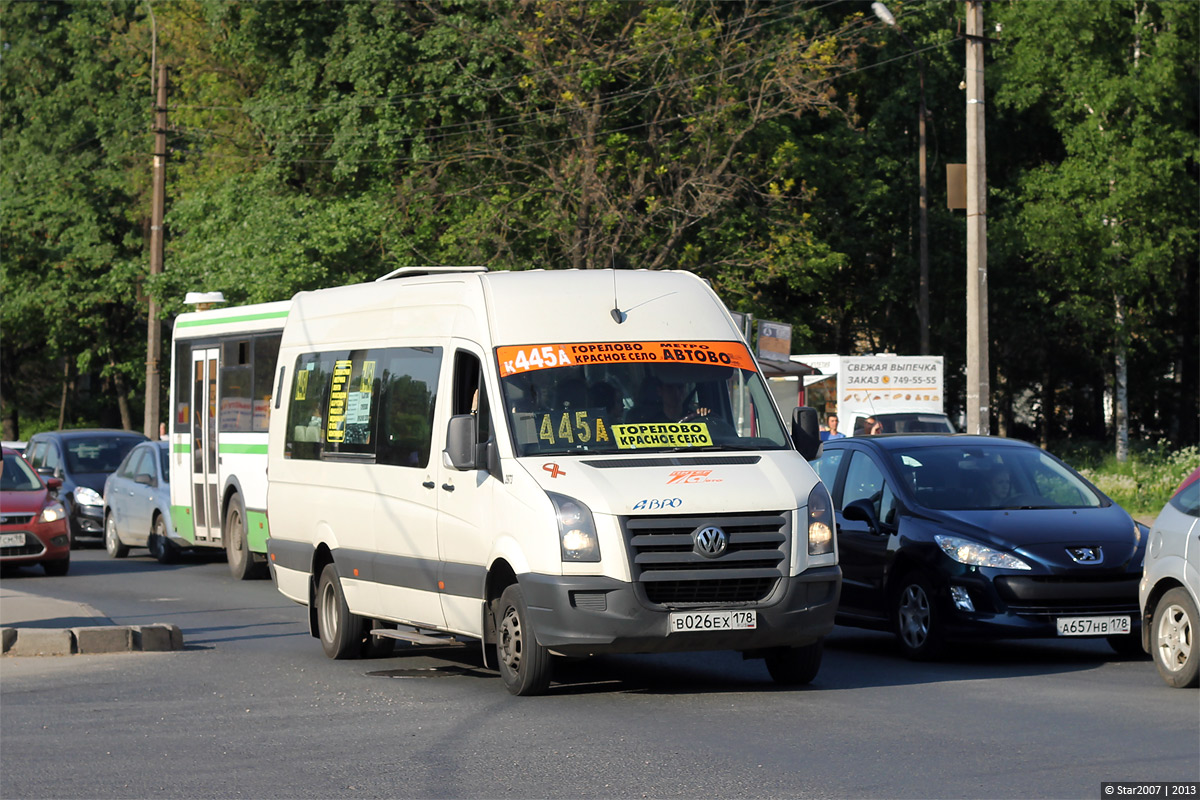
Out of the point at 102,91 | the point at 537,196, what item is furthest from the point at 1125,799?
the point at 102,91

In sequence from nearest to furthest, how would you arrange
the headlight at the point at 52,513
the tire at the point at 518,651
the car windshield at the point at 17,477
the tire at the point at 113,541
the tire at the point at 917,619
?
1. the tire at the point at 518,651
2. the tire at the point at 917,619
3. the headlight at the point at 52,513
4. the car windshield at the point at 17,477
5. the tire at the point at 113,541

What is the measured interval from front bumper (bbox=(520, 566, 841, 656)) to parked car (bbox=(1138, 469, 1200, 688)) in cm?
225

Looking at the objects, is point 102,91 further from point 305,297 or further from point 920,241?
point 305,297

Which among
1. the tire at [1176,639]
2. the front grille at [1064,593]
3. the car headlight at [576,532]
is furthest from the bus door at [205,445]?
the tire at [1176,639]

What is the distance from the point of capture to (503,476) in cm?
1011

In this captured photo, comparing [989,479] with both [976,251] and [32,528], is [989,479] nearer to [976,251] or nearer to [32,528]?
[976,251]

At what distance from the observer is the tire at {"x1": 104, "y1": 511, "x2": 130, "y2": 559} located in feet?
80.9

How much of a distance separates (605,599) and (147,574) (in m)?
12.9

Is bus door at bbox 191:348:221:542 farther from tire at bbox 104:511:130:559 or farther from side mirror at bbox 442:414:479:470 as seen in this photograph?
side mirror at bbox 442:414:479:470

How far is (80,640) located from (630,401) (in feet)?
16.2

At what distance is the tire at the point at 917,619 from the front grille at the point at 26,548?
11984 mm

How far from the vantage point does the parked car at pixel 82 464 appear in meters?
27.1

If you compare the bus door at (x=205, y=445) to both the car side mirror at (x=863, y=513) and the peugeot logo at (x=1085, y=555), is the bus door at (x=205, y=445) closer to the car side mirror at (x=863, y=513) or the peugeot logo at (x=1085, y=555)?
the car side mirror at (x=863, y=513)

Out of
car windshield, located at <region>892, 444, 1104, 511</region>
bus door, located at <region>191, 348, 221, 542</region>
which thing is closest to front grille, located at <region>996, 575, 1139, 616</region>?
car windshield, located at <region>892, 444, 1104, 511</region>
